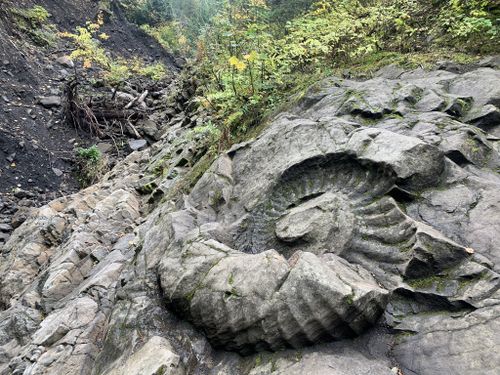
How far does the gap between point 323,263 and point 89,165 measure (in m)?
12.6

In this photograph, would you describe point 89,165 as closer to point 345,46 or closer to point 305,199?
point 345,46

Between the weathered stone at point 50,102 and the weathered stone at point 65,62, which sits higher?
the weathered stone at point 65,62

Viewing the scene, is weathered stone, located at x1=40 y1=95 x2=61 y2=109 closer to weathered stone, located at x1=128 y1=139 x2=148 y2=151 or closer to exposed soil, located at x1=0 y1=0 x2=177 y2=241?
exposed soil, located at x1=0 y1=0 x2=177 y2=241

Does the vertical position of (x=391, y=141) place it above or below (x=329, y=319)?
above

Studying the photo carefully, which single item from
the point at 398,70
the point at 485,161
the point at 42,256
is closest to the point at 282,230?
the point at 485,161

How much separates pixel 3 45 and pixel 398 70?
17.4 metres

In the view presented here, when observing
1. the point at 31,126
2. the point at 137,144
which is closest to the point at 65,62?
the point at 31,126

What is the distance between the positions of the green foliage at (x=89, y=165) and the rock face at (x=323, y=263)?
24.9 feet

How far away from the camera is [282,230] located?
4160mm

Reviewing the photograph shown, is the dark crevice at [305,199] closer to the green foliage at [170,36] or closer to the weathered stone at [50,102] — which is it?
the weathered stone at [50,102]

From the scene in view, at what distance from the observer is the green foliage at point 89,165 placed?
1346cm

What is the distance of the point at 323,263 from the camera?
3.29 m

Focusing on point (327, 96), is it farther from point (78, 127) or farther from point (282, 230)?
point (78, 127)

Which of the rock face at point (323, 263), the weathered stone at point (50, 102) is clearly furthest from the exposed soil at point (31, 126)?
the rock face at point (323, 263)
